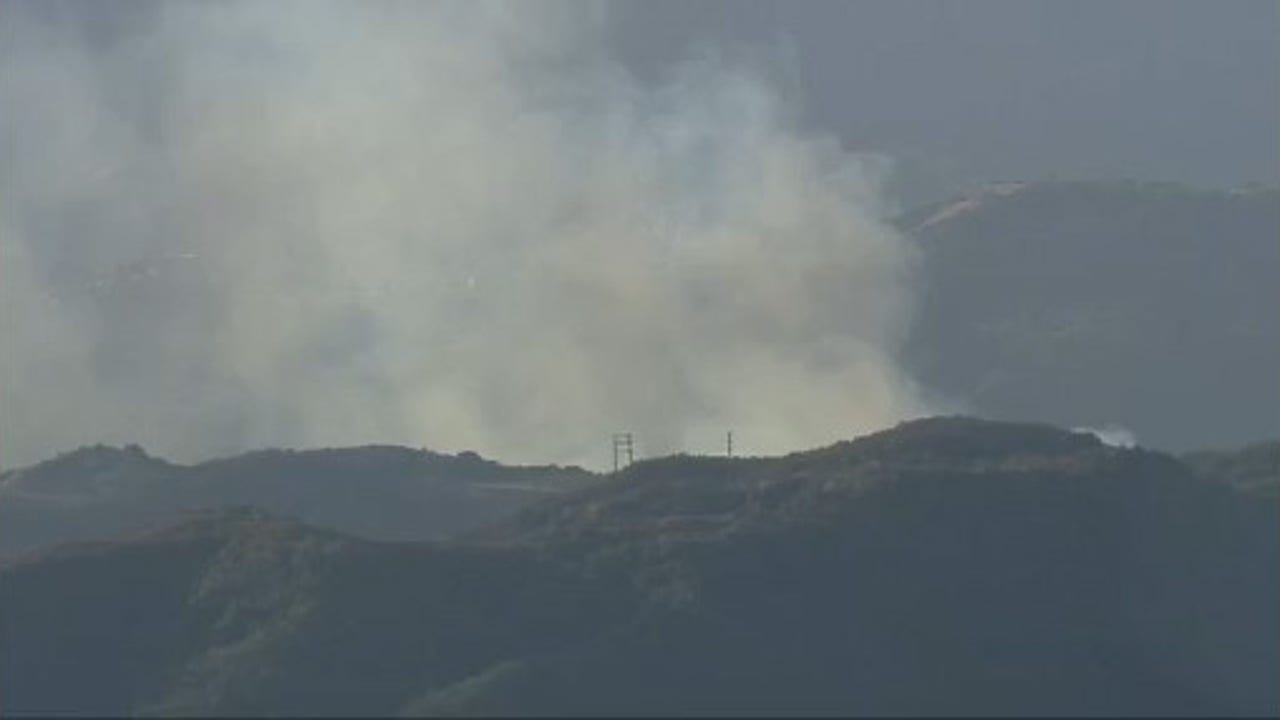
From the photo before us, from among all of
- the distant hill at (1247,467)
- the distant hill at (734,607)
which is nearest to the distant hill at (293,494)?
the distant hill at (1247,467)

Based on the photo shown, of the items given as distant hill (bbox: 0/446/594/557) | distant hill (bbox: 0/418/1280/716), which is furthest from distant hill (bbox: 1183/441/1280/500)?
distant hill (bbox: 0/446/594/557)

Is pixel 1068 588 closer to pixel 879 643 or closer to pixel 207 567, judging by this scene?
pixel 879 643

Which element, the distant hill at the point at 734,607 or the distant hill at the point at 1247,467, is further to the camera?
the distant hill at the point at 1247,467

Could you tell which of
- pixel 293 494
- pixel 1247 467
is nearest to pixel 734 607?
pixel 1247 467

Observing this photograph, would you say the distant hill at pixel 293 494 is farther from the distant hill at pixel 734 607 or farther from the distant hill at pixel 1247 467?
the distant hill at pixel 734 607

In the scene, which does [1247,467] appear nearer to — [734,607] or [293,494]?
[734,607]

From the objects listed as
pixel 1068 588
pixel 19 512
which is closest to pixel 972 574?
pixel 1068 588
